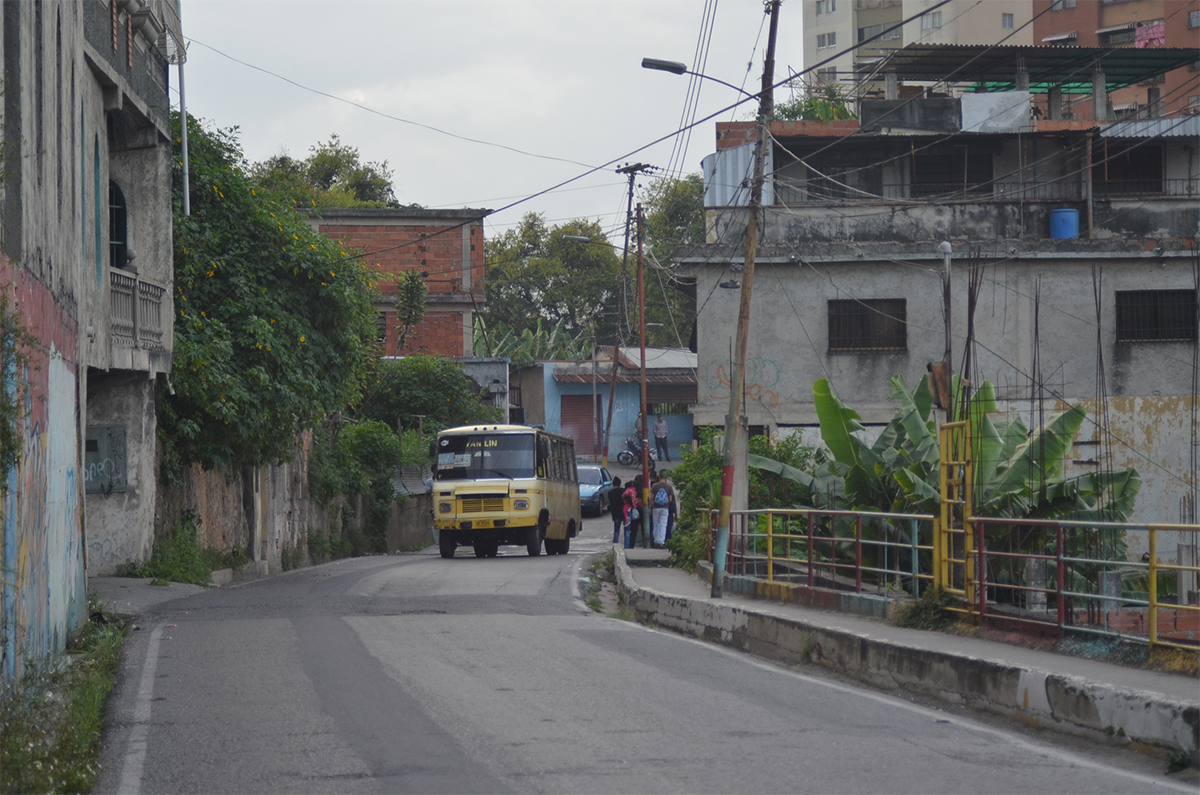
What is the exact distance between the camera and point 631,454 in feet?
191

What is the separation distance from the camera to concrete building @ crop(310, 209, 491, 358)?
1996 inches

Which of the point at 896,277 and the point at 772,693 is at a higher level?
the point at 896,277

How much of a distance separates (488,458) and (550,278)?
4246cm

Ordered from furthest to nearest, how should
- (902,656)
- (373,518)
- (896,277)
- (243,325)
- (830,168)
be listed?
(373,518) → (830,168) → (896,277) → (243,325) → (902,656)

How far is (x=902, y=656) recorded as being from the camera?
9977mm

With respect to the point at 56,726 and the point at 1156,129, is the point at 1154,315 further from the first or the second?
the point at 56,726

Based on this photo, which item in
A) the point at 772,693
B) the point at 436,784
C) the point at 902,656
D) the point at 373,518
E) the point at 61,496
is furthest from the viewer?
the point at 373,518

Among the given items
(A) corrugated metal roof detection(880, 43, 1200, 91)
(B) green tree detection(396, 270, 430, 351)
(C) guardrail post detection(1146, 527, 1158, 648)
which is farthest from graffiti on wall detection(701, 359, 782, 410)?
(B) green tree detection(396, 270, 430, 351)

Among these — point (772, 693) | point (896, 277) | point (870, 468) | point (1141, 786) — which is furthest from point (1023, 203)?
point (1141, 786)

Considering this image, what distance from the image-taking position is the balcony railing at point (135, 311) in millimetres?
17828

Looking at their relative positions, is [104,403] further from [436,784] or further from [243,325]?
[436,784]

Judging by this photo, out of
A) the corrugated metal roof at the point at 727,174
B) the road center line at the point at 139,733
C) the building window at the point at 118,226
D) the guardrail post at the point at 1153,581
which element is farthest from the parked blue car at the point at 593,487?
the guardrail post at the point at 1153,581

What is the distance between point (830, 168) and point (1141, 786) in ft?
74.6

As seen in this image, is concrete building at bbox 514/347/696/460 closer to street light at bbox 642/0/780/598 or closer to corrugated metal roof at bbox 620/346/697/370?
corrugated metal roof at bbox 620/346/697/370
